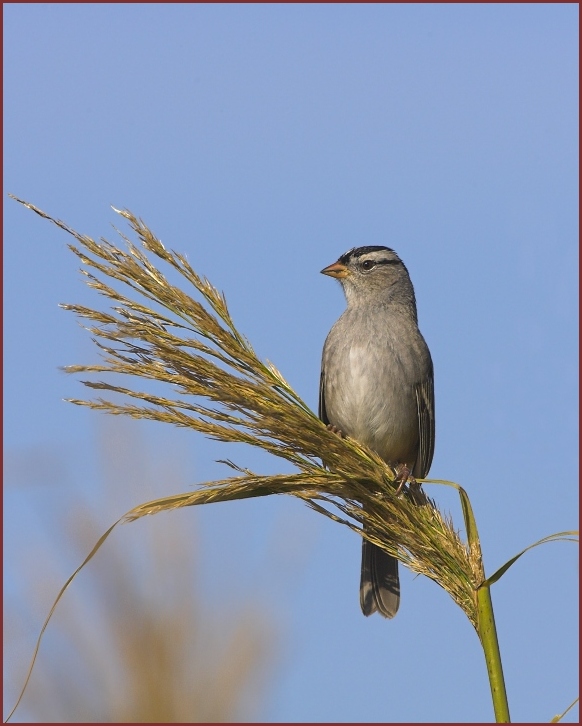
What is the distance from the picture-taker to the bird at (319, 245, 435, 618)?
508 centimetres

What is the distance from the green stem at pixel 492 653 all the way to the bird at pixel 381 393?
2308 millimetres

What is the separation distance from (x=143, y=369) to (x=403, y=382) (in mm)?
2552

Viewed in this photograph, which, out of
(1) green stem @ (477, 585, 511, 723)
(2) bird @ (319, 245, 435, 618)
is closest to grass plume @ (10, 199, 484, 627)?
(1) green stem @ (477, 585, 511, 723)

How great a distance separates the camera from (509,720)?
241cm

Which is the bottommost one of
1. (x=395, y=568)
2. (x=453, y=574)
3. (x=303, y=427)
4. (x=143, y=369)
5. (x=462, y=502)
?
(x=395, y=568)

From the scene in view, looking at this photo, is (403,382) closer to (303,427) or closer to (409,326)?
(409,326)

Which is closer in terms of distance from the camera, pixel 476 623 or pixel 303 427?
pixel 476 623

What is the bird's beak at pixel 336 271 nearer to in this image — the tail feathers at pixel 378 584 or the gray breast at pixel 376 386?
the gray breast at pixel 376 386

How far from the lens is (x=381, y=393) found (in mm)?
5090

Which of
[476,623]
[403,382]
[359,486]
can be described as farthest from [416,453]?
[476,623]

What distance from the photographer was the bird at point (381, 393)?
5078mm

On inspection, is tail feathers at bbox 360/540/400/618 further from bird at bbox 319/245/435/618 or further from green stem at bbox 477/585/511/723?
green stem at bbox 477/585/511/723

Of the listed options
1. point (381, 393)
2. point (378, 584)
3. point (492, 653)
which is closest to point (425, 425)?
point (381, 393)

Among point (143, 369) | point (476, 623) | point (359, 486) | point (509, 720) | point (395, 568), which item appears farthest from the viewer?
point (395, 568)
